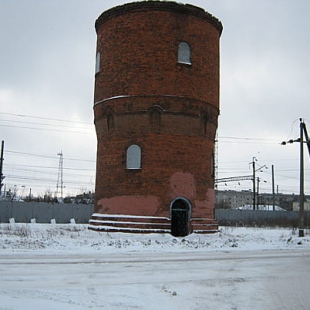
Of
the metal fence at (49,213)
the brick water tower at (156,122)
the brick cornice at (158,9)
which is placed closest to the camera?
the brick water tower at (156,122)

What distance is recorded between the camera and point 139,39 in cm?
2114

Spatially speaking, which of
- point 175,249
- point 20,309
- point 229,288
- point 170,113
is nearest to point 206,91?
point 170,113

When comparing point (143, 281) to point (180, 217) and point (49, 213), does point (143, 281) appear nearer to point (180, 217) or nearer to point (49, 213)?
point (180, 217)

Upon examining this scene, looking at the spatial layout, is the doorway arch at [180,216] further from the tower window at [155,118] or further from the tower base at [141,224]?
the tower window at [155,118]

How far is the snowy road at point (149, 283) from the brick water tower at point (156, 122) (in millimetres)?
7910

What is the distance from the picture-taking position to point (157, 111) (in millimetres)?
20656

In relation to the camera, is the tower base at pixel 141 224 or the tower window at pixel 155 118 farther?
the tower window at pixel 155 118

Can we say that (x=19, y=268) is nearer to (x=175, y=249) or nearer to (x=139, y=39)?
(x=175, y=249)

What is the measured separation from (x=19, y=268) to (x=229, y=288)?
4665mm

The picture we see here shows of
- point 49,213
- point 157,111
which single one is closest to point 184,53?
point 157,111

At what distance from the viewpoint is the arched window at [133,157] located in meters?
20.5

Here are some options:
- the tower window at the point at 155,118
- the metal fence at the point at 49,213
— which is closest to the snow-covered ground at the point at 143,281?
the tower window at the point at 155,118

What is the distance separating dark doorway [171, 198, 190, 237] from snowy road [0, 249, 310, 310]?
834cm

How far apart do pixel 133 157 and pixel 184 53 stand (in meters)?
5.55
